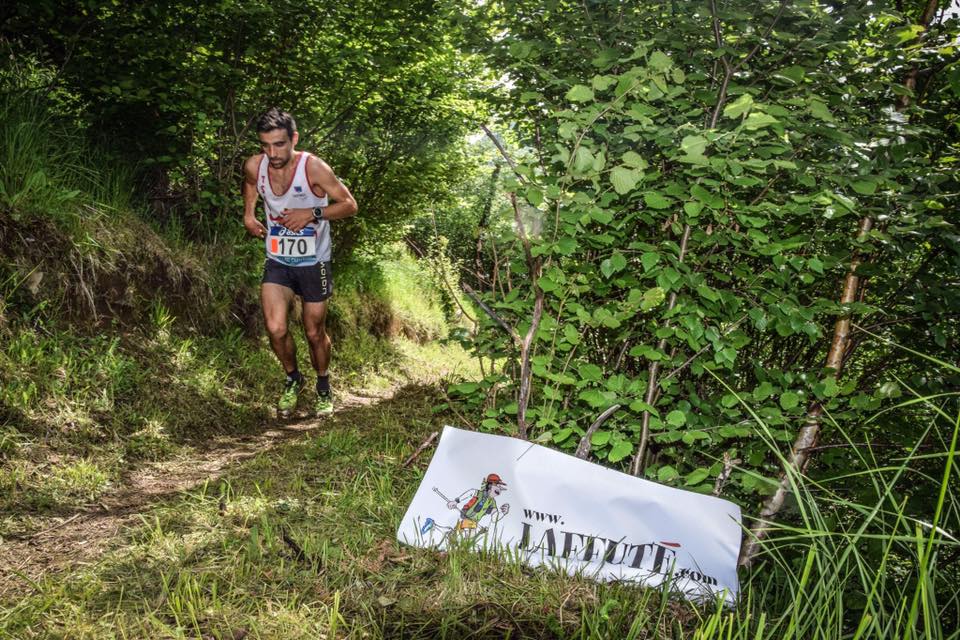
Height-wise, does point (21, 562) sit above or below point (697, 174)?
below

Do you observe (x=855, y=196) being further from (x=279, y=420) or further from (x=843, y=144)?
(x=279, y=420)

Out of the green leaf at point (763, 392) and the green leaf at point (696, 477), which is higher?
the green leaf at point (763, 392)

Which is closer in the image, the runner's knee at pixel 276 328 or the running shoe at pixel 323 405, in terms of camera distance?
the runner's knee at pixel 276 328

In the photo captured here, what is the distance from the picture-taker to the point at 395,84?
5.70 metres

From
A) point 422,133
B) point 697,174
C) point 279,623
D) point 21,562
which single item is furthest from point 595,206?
point 422,133

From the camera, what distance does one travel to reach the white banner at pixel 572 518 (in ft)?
5.76

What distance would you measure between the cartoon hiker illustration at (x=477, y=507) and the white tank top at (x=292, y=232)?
2.74m

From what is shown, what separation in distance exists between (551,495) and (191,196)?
465cm

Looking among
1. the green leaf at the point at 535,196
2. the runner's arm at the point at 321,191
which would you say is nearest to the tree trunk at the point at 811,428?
the green leaf at the point at 535,196

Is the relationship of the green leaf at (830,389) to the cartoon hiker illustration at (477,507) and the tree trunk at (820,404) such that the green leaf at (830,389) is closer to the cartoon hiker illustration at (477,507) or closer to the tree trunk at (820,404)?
the tree trunk at (820,404)

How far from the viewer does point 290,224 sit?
4.10m

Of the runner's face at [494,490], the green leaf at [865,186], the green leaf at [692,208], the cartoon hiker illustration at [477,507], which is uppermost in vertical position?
the green leaf at [865,186]

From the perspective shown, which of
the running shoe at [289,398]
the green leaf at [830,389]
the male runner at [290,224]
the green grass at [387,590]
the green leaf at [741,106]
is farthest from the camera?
the running shoe at [289,398]

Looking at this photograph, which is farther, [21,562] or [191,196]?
[191,196]
